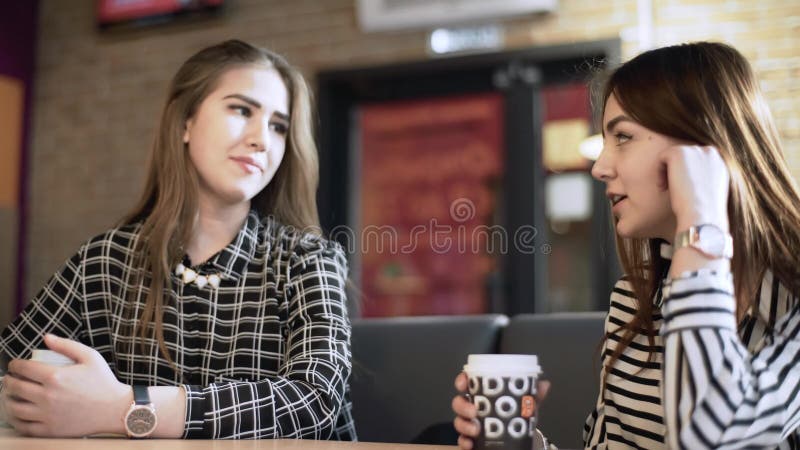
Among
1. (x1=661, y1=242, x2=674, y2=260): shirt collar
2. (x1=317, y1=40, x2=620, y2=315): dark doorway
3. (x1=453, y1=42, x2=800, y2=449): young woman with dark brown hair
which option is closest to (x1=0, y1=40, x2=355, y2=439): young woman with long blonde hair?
(x1=453, y1=42, x2=800, y2=449): young woman with dark brown hair

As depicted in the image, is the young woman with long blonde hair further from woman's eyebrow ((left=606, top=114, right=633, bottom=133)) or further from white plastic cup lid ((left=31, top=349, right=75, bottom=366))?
woman's eyebrow ((left=606, top=114, right=633, bottom=133))

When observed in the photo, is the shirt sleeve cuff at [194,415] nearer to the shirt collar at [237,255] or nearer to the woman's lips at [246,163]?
the shirt collar at [237,255]

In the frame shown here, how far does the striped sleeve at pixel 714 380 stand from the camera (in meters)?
0.87

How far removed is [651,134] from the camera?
43.3 inches

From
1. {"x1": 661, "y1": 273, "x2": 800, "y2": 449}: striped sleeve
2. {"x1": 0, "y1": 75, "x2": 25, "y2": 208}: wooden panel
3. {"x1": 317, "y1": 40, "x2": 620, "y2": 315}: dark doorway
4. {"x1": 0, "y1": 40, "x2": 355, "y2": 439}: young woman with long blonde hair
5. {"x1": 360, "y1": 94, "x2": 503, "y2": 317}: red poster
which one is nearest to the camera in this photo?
{"x1": 661, "y1": 273, "x2": 800, "y2": 449}: striped sleeve

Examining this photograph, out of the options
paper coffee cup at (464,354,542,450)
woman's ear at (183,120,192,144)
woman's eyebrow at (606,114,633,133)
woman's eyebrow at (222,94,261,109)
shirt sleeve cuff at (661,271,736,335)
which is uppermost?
woman's eyebrow at (222,94,261,109)

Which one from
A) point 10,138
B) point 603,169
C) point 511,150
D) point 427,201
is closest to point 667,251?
point 603,169

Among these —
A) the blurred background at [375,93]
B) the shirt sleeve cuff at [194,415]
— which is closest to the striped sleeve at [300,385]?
the shirt sleeve cuff at [194,415]

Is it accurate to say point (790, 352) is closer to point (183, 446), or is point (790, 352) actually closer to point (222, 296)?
point (183, 446)

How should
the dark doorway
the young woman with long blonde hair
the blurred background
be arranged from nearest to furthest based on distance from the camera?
the young woman with long blonde hair < the blurred background < the dark doorway

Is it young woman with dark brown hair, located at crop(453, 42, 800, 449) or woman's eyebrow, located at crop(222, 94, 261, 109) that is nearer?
young woman with dark brown hair, located at crop(453, 42, 800, 449)

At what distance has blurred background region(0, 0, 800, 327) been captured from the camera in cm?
387

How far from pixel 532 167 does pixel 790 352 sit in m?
3.23

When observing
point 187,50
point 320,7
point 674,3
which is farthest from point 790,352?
point 187,50
